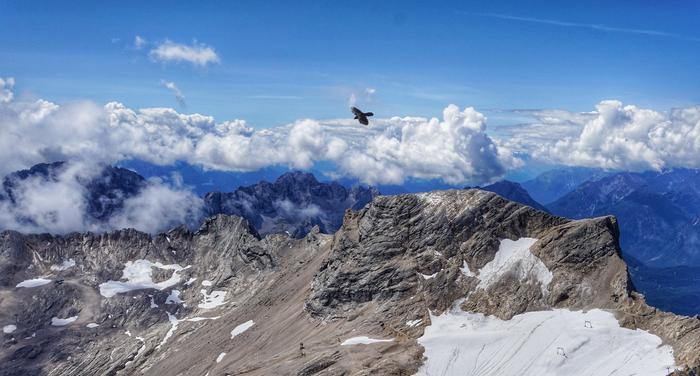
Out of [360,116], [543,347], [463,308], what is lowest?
[543,347]

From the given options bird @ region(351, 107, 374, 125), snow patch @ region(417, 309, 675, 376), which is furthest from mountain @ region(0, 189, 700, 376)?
bird @ region(351, 107, 374, 125)

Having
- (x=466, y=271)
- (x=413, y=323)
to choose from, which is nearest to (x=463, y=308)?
(x=413, y=323)

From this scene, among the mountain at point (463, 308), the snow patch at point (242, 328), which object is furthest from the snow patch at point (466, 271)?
the snow patch at point (242, 328)

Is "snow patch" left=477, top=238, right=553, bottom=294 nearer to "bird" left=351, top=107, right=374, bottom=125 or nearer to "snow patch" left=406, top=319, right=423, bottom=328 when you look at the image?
"snow patch" left=406, top=319, right=423, bottom=328

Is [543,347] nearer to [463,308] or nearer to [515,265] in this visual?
[463,308]

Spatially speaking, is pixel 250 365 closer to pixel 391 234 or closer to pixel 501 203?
pixel 391 234

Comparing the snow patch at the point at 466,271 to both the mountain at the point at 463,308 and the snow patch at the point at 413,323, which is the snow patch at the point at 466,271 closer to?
the mountain at the point at 463,308

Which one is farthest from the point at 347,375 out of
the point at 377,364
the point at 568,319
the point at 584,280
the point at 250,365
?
the point at 584,280
